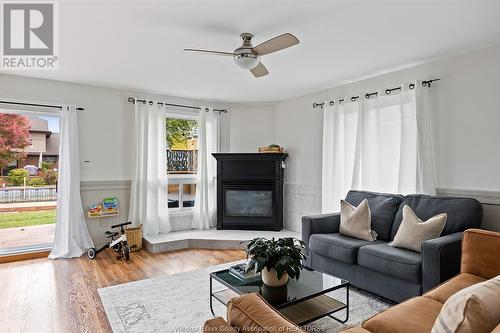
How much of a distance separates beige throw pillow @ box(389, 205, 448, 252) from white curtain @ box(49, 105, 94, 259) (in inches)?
159

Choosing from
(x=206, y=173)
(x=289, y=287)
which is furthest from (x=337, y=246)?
(x=206, y=173)

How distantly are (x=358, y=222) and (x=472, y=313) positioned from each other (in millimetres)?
2374

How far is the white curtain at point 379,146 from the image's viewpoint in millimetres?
3506

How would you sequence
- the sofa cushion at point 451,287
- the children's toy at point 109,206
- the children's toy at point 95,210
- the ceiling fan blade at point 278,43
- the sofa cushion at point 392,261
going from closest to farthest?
the sofa cushion at point 451,287 → the ceiling fan blade at point 278,43 → the sofa cushion at point 392,261 → the children's toy at point 95,210 → the children's toy at point 109,206

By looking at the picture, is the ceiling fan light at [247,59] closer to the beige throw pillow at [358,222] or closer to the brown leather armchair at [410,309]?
the beige throw pillow at [358,222]

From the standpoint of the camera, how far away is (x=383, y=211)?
11.2 feet

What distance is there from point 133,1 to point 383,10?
1896mm

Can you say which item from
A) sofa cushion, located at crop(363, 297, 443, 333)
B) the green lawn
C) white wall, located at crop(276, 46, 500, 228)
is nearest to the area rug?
sofa cushion, located at crop(363, 297, 443, 333)

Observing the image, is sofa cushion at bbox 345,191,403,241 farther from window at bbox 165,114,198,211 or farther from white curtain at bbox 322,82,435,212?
window at bbox 165,114,198,211

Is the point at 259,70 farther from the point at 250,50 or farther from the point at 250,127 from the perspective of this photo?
the point at 250,127

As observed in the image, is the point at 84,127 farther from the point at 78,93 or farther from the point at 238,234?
the point at 238,234

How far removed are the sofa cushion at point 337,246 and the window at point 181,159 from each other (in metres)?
2.72

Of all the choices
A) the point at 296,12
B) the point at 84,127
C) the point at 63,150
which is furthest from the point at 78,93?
the point at 296,12

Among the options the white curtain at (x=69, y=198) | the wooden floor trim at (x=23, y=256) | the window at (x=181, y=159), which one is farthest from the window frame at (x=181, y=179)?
the wooden floor trim at (x=23, y=256)
